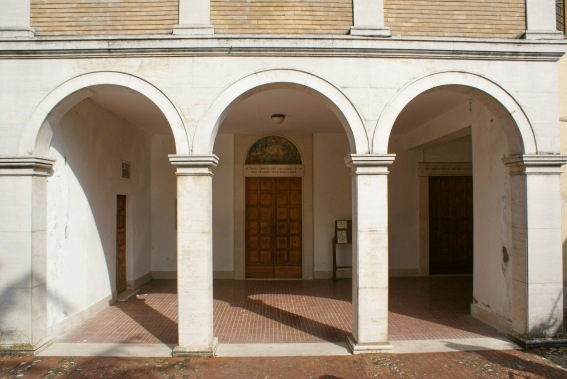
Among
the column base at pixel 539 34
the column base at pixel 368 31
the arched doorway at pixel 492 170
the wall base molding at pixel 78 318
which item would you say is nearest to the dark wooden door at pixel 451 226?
the arched doorway at pixel 492 170

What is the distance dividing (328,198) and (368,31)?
586 centimetres

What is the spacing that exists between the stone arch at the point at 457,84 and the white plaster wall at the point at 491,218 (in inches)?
20.6

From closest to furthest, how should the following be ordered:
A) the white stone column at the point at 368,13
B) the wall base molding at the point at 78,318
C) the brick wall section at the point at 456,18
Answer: the white stone column at the point at 368,13 → the brick wall section at the point at 456,18 → the wall base molding at the point at 78,318

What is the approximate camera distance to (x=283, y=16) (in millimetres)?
6066

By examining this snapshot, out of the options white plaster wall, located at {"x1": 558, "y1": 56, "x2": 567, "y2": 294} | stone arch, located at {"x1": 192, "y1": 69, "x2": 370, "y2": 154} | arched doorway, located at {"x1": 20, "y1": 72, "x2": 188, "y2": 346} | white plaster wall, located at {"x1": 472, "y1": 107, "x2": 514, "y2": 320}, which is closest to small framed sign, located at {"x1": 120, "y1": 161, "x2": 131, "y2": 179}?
arched doorway, located at {"x1": 20, "y1": 72, "x2": 188, "y2": 346}

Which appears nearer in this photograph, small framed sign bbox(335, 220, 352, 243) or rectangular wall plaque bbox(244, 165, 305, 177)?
small framed sign bbox(335, 220, 352, 243)

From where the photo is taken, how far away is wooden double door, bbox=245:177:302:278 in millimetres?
11164

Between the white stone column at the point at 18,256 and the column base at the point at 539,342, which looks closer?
the white stone column at the point at 18,256

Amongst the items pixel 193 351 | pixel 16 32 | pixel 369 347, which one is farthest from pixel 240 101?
pixel 369 347

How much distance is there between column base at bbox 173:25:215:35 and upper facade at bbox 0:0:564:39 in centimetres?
1

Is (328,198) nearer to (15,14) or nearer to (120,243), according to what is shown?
(120,243)

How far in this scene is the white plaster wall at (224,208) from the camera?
11125mm

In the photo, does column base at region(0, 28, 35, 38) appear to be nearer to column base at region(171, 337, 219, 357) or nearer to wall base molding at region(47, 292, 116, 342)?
wall base molding at region(47, 292, 116, 342)

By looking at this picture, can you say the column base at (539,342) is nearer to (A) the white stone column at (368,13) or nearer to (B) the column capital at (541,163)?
(B) the column capital at (541,163)
